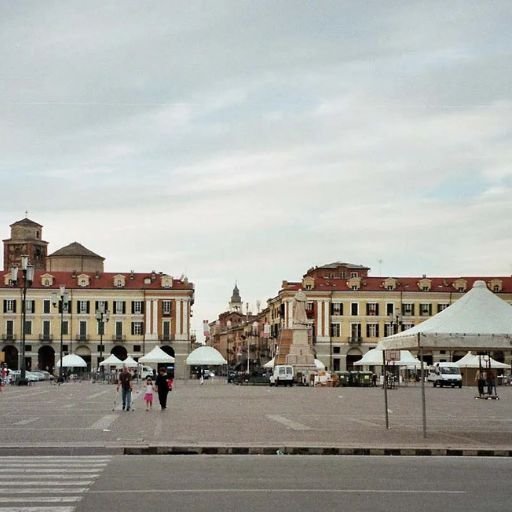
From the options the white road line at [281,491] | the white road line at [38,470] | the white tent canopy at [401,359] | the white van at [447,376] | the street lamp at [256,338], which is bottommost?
the white road line at [281,491]

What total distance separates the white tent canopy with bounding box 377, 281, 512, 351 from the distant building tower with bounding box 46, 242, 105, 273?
420 ft

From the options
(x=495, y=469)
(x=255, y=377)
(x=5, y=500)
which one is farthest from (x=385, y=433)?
(x=255, y=377)

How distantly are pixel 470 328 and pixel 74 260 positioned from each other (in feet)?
430

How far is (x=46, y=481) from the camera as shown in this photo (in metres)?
14.8

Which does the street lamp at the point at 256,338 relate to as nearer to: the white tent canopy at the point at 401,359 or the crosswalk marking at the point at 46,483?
the white tent canopy at the point at 401,359

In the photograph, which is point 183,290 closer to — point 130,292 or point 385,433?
point 130,292

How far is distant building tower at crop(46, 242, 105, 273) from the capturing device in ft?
495

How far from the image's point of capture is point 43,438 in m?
22.5

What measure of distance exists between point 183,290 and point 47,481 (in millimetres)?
117939

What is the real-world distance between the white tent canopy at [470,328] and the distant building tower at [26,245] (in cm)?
13160

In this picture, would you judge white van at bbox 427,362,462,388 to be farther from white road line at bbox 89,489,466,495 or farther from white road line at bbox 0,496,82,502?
white road line at bbox 0,496,82,502

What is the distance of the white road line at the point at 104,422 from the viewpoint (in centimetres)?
2675

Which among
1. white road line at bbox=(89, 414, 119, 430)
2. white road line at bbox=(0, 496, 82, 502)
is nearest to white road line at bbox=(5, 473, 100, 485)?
white road line at bbox=(0, 496, 82, 502)

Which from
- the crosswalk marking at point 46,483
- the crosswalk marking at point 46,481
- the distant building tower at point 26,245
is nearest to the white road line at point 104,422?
the crosswalk marking at point 46,481
